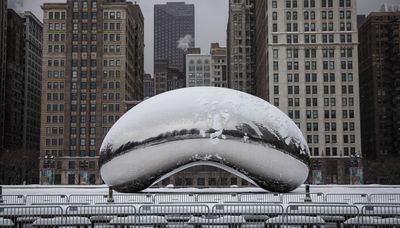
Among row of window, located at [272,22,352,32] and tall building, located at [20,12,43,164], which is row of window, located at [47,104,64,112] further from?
row of window, located at [272,22,352,32]

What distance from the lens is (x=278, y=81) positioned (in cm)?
10475

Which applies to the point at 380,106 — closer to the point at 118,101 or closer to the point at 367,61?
the point at 367,61

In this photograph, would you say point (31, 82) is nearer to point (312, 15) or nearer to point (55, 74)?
point (55, 74)

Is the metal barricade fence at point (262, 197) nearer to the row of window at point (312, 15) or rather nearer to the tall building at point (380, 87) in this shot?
the row of window at point (312, 15)

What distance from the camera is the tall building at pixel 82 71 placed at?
371 feet

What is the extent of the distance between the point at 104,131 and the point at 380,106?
226ft

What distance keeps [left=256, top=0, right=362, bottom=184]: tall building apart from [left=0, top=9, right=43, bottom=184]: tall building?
60.4m

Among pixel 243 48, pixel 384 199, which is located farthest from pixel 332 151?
pixel 384 199

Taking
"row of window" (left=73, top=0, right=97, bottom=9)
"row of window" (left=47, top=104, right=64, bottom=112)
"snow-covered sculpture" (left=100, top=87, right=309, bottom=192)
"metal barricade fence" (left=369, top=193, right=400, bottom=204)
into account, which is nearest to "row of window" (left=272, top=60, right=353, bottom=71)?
"row of window" (left=73, top=0, right=97, bottom=9)

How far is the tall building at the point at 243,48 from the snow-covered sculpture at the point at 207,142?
124193 millimetres

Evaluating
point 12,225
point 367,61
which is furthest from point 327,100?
point 12,225

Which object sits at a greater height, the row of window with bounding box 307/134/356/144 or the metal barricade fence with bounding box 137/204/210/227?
the row of window with bounding box 307/134/356/144

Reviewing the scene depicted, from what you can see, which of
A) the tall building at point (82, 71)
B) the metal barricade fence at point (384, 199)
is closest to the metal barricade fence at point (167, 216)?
the metal barricade fence at point (384, 199)

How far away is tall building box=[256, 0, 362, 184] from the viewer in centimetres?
10269
